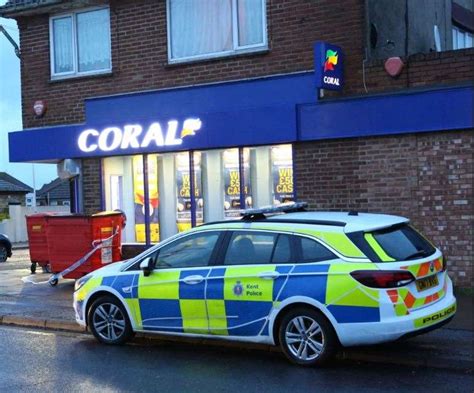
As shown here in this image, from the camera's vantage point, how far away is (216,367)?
689 cm

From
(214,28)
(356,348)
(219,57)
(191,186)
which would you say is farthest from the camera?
(191,186)

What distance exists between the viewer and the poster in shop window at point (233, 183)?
12.5 m

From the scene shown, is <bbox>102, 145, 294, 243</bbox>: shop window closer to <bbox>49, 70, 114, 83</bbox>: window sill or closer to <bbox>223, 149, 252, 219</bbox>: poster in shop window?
<bbox>223, 149, 252, 219</bbox>: poster in shop window

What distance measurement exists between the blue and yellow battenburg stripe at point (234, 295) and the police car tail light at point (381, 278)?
54 millimetres

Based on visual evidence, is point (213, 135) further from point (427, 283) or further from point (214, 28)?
point (427, 283)

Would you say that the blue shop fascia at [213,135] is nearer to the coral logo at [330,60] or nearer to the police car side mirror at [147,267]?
the coral logo at [330,60]

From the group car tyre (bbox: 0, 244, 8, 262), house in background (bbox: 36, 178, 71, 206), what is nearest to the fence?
car tyre (bbox: 0, 244, 8, 262)

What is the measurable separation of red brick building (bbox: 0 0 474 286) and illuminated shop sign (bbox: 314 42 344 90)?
0.22m

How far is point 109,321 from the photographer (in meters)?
7.94

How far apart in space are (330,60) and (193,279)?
16.6 feet

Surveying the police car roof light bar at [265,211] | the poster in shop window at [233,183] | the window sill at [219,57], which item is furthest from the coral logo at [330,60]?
the police car roof light bar at [265,211]

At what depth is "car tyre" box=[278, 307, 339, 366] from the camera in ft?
21.2

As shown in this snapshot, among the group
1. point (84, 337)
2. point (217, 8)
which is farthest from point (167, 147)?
point (84, 337)

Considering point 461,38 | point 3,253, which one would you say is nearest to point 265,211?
point 461,38
